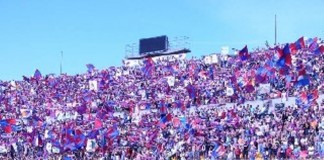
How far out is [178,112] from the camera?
41625 millimetres

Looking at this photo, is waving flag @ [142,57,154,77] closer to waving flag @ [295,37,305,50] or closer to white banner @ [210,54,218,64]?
white banner @ [210,54,218,64]

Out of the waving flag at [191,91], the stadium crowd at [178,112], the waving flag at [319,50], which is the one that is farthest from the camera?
the waving flag at [191,91]

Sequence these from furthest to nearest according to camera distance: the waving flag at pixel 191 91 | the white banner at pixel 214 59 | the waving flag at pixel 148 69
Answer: the waving flag at pixel 148 69, the white banner at pixel 214 59, the waving flag at pixel 191 91

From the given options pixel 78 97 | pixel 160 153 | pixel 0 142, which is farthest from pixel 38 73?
pixel 160 153

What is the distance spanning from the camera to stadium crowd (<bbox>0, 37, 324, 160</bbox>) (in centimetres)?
3347

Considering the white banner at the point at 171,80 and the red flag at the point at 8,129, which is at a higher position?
the white banner at the point at 171,80

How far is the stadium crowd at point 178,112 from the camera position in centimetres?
3347

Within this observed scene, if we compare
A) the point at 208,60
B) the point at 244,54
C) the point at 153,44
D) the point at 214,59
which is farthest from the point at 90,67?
the point at 244,54

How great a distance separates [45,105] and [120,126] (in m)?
10.5

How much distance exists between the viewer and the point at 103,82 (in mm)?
51031

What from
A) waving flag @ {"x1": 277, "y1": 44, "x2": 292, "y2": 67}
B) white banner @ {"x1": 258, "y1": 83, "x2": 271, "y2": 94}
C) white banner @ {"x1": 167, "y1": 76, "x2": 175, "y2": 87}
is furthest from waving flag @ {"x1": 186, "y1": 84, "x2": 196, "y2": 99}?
waving flag @ {"x1": 277, "y1": 44, "x2": 292, "y2": 67}

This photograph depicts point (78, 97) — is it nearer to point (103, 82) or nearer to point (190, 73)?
point (103, 82)

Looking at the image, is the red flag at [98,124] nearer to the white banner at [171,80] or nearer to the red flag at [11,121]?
the white banner at [171,80]

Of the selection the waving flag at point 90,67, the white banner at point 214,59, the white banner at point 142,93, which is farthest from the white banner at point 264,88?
the waving flag at point 90,67
